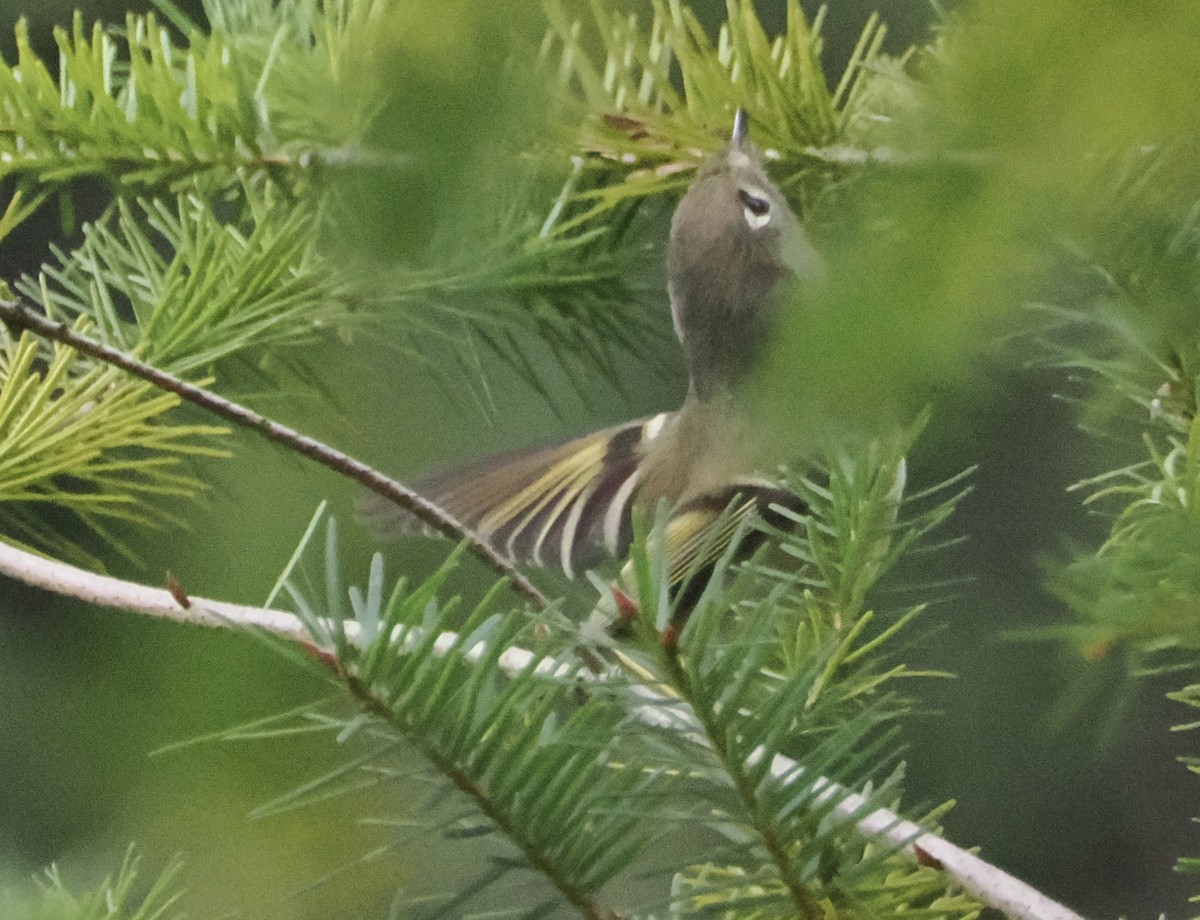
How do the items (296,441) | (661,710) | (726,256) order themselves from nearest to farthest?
(661,710) → (296,441) → (726,256)

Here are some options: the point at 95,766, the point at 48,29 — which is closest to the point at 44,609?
the point at 95,766

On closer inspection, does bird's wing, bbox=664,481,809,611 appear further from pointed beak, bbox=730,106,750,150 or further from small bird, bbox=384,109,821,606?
pointed beak, bbox=730,106,750,150

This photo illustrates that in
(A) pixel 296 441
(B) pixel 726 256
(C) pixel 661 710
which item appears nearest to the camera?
(C) pixel 661 710

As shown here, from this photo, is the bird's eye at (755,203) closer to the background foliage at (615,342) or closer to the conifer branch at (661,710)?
the background foliage at (615,342)

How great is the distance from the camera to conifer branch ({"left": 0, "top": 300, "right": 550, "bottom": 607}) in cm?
32

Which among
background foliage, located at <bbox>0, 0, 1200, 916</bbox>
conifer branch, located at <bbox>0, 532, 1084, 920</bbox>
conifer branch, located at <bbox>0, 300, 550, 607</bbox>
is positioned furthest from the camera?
conifer branch, located at <bbox>0, 300, 550, 607</bbox>

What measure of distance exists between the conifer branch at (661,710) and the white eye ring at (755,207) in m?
0.17

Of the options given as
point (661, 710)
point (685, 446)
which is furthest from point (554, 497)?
point (661, 710)

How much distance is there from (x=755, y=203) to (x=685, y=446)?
8 cm

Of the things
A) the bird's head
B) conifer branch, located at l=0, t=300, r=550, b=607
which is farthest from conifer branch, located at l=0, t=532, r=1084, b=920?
the bird's head

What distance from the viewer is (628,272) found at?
0.45m

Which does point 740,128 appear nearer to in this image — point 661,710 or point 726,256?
point 726,256

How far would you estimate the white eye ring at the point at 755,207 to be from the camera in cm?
40

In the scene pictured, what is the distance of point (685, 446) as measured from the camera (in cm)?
42
